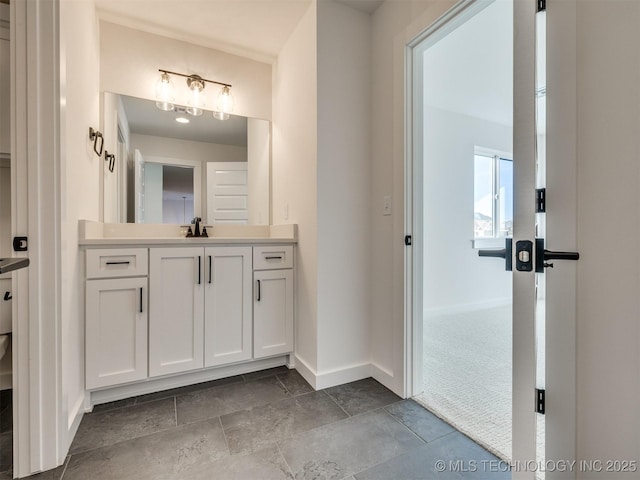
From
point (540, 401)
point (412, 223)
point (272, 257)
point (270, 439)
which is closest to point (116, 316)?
point (272, 257)

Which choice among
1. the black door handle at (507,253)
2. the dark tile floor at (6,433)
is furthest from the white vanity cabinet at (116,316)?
the black door handle at (507,253)

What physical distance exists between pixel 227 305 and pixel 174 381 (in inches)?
21.9

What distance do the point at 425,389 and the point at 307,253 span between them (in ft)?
3.63

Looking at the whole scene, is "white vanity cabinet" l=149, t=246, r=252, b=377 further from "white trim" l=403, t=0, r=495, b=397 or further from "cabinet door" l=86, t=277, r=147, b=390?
"white trim" l=403, t=0, r=495, b=397

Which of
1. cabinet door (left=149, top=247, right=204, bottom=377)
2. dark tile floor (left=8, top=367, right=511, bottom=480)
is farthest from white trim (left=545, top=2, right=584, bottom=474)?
cabinet door (left=149, top=247, right=204, bottom=377)

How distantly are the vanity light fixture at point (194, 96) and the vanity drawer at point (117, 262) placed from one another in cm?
120

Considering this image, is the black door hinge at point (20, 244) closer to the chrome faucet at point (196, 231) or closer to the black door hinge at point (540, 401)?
the chrome faucet at point (196, 231)

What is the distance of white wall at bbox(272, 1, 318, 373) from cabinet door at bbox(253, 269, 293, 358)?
0.21ft

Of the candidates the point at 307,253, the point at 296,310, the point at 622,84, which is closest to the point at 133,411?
the point at 296,310

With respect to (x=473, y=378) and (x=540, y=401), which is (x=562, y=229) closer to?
(x=540, y=401)

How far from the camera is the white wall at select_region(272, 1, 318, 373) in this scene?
193 cm

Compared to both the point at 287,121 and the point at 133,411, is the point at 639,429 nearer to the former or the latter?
the point at 133,411

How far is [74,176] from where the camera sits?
4.80 feet

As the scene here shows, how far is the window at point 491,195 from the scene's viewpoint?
3941 millimetres
